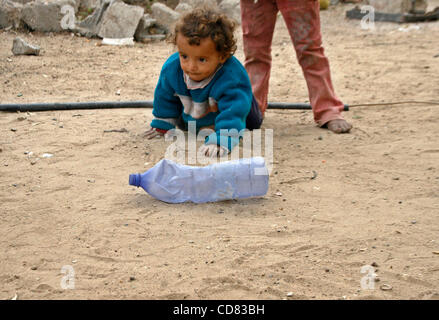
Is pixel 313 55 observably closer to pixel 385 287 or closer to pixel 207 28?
pixel 207 28

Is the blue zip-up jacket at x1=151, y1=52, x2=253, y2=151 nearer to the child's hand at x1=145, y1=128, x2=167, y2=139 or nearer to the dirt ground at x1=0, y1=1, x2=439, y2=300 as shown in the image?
the child's hand at x1=145, y1=128, x2=167, y2=139

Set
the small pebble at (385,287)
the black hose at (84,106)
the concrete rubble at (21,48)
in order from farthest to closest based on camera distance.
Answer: the concrete rubble at (21,48), the black hose at (84,106), the small pebble at (385,287)

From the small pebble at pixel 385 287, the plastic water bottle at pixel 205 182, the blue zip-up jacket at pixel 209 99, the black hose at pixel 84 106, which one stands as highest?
the blue zip-up jacket at pixel 209 99

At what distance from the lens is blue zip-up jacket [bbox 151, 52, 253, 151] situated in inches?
137

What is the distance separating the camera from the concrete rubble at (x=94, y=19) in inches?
278

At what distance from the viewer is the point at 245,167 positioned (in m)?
2.88

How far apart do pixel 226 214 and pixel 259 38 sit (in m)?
1.84

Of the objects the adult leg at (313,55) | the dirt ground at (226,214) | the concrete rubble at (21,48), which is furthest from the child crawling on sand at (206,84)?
the concrete rubble at (21,48)

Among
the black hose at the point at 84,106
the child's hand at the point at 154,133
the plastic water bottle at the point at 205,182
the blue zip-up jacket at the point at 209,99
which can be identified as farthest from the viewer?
the black hose at the point at 84,106

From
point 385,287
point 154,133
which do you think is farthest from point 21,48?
point 385,287

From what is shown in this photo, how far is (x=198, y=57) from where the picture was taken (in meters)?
3.40

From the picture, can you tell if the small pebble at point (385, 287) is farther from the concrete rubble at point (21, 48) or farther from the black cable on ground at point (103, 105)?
the concrete rubble at point (21, 48)
